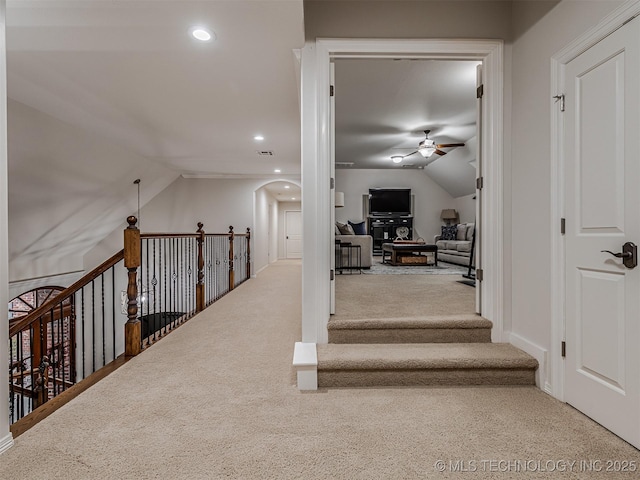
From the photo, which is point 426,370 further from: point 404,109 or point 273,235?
point 273,235

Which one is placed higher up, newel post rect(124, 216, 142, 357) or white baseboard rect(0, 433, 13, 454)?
newel post rect(124, 216, 142, 357)

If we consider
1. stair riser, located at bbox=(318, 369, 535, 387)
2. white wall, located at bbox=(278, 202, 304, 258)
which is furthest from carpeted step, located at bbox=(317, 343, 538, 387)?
white wall, located at bbox=(278, 202, 304, 258)

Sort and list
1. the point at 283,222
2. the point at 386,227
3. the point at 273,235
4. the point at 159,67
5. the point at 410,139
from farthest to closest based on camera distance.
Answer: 1. the point at 283,222
2. the point at 273,235
3. the point at 386,227
4. the point at 410,139
5. the point at 159,67

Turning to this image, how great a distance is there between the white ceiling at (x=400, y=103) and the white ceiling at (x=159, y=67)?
2.77ft

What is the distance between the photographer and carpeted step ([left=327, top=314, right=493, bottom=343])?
7.50ft

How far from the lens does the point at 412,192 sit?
30.1 feet

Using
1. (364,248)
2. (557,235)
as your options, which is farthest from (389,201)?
(557,235)

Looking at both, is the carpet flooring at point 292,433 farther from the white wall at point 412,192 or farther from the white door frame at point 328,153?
the white wall at point 412,192

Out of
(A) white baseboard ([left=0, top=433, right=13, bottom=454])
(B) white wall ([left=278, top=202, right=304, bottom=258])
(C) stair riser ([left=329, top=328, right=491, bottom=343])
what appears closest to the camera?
(A) white baseboard ([left=0, top=433, right=13, bottom=454])

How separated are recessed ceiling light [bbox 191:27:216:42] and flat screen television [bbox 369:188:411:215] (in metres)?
7.07

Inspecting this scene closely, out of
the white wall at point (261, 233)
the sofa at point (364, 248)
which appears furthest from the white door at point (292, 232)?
the sofa at point (364, 248)

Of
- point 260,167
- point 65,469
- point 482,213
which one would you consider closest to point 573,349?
point 482,213

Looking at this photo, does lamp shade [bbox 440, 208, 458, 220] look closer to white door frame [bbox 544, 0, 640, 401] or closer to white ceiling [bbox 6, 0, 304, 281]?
white ceiling [bbox 6, 0, 304, 281]

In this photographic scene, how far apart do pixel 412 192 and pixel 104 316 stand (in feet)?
26.6
